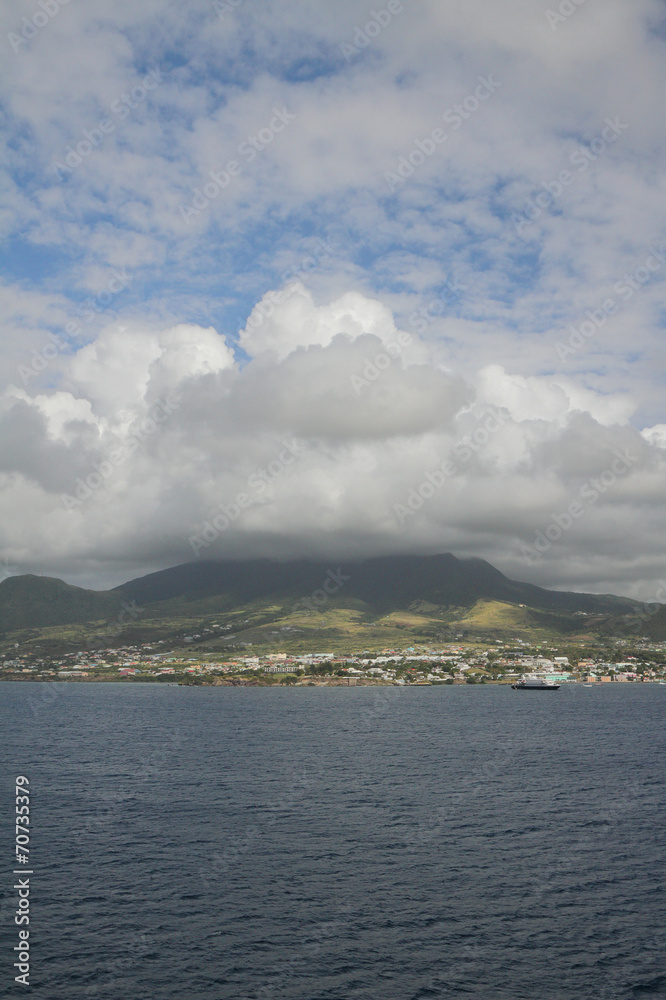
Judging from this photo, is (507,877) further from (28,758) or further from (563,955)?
(28,758)

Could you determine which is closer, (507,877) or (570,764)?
(507,877)

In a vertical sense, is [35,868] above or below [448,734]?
above

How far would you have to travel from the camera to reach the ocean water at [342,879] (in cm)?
4484

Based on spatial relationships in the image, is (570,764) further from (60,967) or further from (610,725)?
(60,967)

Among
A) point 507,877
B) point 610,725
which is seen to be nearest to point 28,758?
point 507,877

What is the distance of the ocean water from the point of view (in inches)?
1766

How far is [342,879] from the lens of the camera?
6188 cm

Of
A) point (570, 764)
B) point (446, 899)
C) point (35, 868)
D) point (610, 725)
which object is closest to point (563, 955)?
point (446, 899)

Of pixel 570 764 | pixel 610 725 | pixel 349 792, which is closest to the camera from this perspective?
pixel 349 792

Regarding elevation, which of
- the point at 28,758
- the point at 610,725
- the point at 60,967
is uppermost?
the point at 60,967

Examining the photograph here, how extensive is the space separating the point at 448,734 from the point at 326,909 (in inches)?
4516

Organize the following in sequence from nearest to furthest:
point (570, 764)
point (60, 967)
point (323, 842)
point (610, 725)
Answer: point (60, 967), point (323, 842), point (570, 764), point (610, 725)

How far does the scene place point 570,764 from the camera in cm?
12356

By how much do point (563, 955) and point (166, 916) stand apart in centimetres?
3195
